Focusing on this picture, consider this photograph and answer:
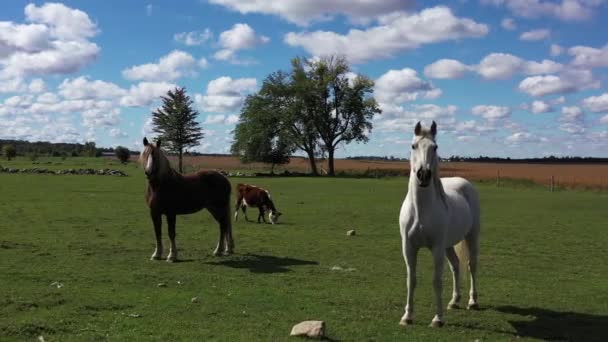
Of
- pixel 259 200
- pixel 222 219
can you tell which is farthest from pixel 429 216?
pixel 259 200

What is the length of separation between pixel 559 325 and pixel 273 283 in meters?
4.65

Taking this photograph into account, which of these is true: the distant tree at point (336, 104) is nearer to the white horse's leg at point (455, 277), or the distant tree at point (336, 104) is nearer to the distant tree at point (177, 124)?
the distant tree at point (177, 124)

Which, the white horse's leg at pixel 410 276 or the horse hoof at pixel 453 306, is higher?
the white horse's leg at pixel 410 276

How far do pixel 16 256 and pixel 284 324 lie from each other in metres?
7.57

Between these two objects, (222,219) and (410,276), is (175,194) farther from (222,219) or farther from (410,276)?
(410,276)

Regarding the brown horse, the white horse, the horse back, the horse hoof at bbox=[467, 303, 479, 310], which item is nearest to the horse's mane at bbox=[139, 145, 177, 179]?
the brown horse

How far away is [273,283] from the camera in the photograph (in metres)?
9.55

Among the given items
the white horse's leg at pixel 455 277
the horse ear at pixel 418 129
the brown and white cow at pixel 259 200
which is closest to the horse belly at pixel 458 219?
the white horse's leg at pixel 455 277

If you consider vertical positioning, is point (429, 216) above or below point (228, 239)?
above

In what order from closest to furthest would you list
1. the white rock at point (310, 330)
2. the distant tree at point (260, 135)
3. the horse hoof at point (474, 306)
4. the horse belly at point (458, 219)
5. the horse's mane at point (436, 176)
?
the white rock at point (310, 330), the horse's mane at point (436, 176), the horse belly at point (458, 219), the horse hoof at point (474, 306), the distant tree at point (260, 135)

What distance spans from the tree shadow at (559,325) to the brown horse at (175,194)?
22.6ft

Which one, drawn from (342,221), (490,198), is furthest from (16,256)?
(490,198)

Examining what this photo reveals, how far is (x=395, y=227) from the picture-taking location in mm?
18469

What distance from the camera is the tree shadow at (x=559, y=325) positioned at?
678 cm
